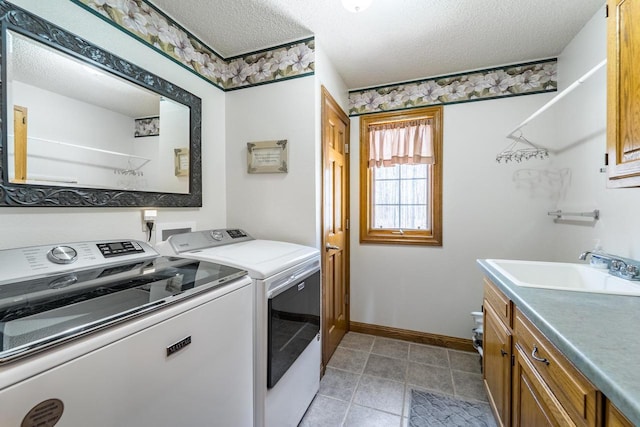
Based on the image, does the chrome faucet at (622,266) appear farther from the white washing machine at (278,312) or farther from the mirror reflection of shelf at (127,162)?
the mirror reflection of shelf at (127,162)

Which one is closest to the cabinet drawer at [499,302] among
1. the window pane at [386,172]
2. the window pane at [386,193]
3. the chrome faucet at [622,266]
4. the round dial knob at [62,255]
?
the chrome faucet at [622,266]

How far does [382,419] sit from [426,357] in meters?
0.83

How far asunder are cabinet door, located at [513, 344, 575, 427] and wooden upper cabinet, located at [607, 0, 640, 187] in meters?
0.81

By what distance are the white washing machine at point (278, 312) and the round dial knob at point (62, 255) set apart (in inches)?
15.6

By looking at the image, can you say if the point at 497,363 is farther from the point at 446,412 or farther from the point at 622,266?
the point at 622,266

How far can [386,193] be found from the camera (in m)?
2.64

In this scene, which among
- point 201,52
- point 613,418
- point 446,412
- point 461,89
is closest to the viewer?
point 613,418

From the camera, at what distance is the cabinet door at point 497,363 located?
1.24 metres

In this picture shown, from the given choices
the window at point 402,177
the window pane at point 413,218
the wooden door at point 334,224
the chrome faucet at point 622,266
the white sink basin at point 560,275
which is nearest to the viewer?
the chrome faucet at point 622,266

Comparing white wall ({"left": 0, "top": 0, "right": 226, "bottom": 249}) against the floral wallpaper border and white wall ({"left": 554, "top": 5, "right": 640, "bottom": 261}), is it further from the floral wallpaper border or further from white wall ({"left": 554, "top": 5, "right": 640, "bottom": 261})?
white wall ({"left": 554, "top": 5, "right": 640, "bottom": 261})

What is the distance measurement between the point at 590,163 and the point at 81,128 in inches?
115

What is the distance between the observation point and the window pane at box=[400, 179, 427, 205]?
99.1 inches

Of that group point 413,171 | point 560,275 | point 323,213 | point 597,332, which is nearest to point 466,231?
point 413,171

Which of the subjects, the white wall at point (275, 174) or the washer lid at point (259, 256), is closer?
the washer lid at point (259, 256)
